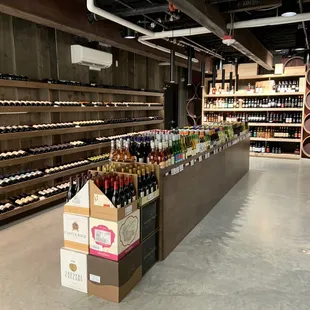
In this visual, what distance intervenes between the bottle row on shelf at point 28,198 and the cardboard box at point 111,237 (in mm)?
2084

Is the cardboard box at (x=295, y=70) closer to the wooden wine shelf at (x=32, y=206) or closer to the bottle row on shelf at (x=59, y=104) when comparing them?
the bottle row on shelf at (x=59, y=104)

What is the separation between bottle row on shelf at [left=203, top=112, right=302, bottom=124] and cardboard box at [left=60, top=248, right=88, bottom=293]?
6913 millimetres

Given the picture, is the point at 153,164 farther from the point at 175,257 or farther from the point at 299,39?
the point at 299,39

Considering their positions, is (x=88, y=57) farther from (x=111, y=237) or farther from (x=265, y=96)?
(x=265, y=96)

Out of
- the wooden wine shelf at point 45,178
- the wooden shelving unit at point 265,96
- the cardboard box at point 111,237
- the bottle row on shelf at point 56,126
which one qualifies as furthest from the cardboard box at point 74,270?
the wooden shelving unit at point 265,96

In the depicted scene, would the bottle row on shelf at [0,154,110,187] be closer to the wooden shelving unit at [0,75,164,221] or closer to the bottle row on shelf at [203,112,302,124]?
the wooden shelving unit at [0,75,164,221]

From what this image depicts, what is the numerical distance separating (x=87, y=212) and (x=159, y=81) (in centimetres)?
668

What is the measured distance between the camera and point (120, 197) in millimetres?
2395

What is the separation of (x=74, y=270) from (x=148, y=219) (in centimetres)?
76

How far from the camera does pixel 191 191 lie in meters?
3.70

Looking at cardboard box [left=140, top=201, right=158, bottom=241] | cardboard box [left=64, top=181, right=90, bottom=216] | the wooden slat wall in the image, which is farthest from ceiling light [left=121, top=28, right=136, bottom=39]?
cardboard box [left=64, top=181, right=90, bottom=216]

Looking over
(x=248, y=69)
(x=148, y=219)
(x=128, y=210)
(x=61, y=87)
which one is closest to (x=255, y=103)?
(x=248, y=69)

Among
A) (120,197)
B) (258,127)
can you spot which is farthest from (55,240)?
(258,127)

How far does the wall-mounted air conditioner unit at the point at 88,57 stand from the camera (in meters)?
5.23
